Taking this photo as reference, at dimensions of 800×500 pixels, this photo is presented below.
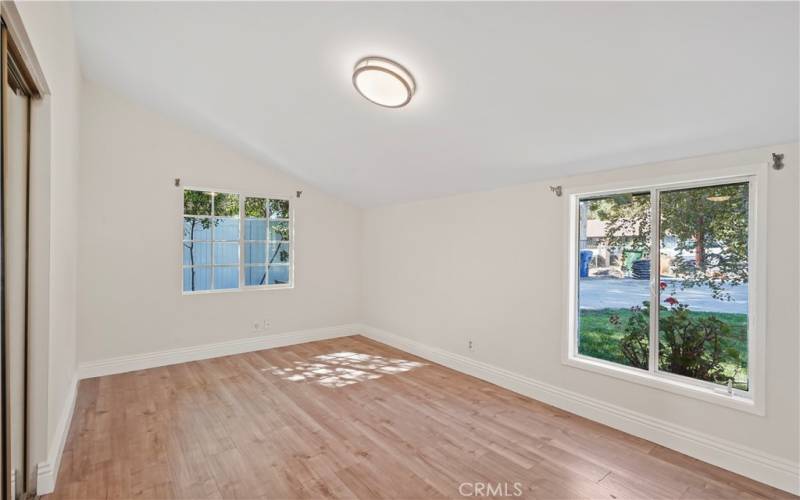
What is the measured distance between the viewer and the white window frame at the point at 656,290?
7.25 feet

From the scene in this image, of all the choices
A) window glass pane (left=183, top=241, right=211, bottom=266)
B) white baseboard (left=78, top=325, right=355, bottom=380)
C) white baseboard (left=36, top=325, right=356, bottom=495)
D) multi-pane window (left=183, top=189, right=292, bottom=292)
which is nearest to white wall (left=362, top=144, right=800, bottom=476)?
white baseboard (left=78, top=325, right=355, bottom=380)

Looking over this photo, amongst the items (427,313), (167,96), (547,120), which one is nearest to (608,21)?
(547,120)

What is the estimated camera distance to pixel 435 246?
4.40 m

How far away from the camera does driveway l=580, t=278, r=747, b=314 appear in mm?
2420

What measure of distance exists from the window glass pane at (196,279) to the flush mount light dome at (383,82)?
3.02 metres

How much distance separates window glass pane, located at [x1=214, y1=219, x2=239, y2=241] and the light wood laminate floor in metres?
1.65

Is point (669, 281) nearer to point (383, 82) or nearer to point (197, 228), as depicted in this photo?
point (383, 82)

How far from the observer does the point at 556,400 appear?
315cm

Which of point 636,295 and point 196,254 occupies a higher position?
point 196,254

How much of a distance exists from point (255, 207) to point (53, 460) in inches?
127

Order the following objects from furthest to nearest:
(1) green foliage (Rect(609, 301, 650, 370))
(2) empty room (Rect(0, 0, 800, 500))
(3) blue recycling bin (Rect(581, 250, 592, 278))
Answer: (3) blue recycling bin (Rect(581, 250, 592, 278)), (1) green foliage (Rect(609, 301, 650, 370)), (2) empty room (Rect(0, 0, 800, 500))

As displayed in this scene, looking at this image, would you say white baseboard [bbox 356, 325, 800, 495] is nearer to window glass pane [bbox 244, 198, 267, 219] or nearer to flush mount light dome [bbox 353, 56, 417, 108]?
flush mount light dome [bbox 353, 56, 417, 108]

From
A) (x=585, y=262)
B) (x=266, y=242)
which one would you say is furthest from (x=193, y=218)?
(x=585, y=262)

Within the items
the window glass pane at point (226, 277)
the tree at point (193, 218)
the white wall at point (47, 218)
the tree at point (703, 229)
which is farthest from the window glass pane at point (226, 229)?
the tree at point (703, 229)
